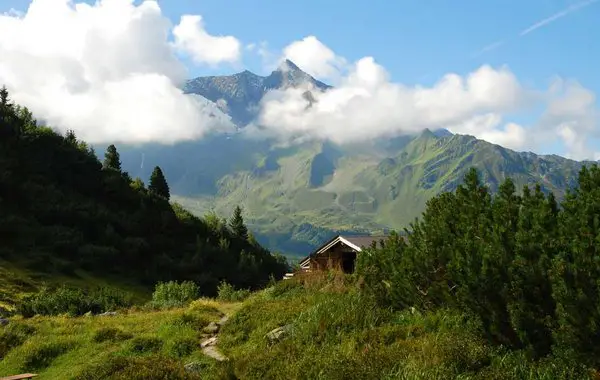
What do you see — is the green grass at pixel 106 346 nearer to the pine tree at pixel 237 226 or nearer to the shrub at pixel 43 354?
the shrub at pixel 43 354

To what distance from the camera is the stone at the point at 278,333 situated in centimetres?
1568

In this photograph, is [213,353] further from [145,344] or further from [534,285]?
[534,285]

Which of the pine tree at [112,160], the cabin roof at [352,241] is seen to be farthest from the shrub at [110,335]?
the pine tree at [112,160]

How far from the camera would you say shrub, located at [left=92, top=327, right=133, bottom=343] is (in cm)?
1959

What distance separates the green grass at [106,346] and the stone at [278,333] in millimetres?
1943

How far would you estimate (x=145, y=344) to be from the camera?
18.0 metres

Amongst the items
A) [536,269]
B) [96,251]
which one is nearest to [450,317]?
[536,269]

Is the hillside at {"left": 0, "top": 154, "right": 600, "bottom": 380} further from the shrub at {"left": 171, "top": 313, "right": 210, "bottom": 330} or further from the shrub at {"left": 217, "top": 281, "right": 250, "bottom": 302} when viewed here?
the shrub at {"left": 217, "top": 281, "right": 250, "bottom": 302}

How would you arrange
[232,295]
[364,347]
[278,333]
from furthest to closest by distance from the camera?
[232,295] → [278,333] → [364,347]

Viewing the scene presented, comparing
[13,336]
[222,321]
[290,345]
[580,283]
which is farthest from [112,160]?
[580,283]

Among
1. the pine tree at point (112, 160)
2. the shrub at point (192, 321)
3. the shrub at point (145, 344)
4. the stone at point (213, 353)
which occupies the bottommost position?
the shrub at point (145, 344)

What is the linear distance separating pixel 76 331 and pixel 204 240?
177ft

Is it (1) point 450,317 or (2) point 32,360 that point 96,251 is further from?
(1) point 450,317

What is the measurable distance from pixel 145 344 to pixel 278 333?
5186 millimetres
